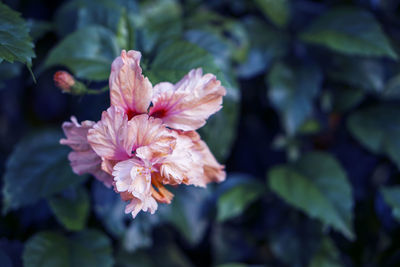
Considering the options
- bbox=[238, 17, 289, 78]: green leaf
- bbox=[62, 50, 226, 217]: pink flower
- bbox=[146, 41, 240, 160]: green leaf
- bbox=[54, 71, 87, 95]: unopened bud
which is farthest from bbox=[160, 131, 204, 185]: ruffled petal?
bbox=[238, 17, 289, 78]: green leaf

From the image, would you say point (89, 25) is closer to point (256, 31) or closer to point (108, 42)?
point (108, 42)

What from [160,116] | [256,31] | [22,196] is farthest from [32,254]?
[256,31]

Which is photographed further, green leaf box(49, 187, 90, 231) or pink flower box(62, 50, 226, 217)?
green leaf box(49, 187, 90, 231)

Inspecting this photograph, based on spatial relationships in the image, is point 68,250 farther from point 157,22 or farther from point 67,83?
point 157,22

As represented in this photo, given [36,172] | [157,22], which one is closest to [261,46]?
[157,22]

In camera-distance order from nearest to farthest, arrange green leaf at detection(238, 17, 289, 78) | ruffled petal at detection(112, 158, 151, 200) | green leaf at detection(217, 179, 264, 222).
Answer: ruffled petal at detection(112, 158, 151, 200) < green leaf at detection(217, 179, 264, 222) < green leaf at detection(238, 17, 289, 78)

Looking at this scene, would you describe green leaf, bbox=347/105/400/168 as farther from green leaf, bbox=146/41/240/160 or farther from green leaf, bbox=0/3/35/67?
green leaf, bbox=0/3/35/67
